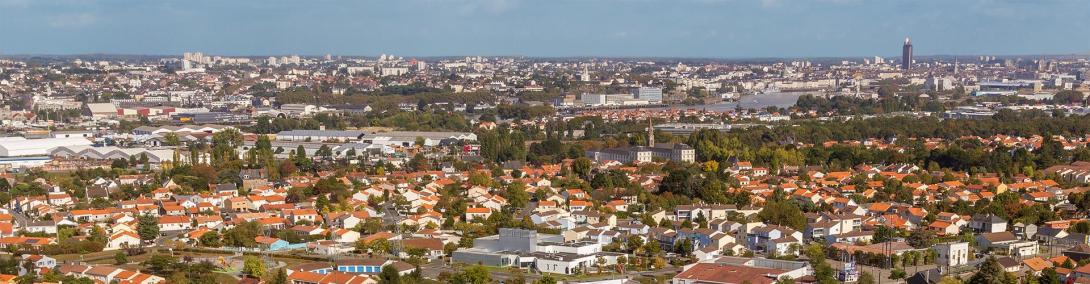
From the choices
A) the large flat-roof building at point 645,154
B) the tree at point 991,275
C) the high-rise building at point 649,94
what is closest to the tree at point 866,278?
the tree at point 991,275

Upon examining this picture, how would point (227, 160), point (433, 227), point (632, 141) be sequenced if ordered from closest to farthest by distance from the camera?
1. point (433, 227)
2. point (227, 160)
3. point (632, 141)

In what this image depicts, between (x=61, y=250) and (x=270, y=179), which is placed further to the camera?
(x=270, y=179)

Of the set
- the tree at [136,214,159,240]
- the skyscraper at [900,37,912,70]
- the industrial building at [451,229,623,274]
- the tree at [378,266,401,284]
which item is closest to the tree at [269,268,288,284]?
the tree at [378,266,401,284]

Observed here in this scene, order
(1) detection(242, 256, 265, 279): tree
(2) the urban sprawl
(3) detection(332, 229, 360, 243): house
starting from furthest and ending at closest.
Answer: (3) detection(332, 229, 360, 243): house → (2) the urban sprawl → (1) detection(242, 256, 265, 279): tree

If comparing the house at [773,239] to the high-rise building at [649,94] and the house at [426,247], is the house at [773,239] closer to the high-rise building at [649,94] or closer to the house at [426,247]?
the house at [426,247]

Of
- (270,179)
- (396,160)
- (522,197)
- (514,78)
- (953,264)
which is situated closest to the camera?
(953,264)

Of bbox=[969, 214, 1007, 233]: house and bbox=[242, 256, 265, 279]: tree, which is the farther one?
bbox=[969, 214, 1007, 233]: house

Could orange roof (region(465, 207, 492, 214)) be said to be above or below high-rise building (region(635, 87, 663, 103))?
above

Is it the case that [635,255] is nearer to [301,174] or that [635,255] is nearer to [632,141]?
[301,174]

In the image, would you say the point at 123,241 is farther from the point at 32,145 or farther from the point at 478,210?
the point at 32,145

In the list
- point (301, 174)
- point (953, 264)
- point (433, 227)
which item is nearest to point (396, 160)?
point (301, 174)

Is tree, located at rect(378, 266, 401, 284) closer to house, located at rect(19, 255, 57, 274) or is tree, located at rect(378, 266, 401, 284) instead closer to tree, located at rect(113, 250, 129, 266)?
tree, located at rect(113, 250, 129, 266)
